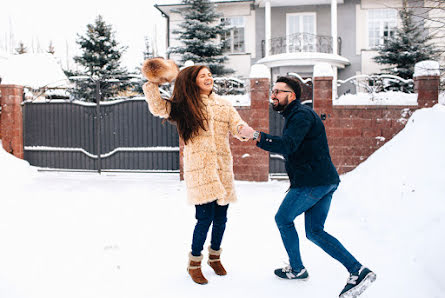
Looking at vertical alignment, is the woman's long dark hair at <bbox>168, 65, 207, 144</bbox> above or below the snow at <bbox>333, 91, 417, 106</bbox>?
below

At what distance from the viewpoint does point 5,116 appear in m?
9.12

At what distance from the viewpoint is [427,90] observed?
7.40 m

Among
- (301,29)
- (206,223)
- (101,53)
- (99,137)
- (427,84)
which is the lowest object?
(206,223)

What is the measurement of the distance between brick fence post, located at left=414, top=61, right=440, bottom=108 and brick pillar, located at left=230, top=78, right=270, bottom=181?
3044 mm

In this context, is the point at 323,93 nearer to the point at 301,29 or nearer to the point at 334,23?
the point at 334,23

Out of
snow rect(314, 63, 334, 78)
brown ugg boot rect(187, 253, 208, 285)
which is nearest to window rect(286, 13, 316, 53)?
snow rect(314, 63, 334, 78)

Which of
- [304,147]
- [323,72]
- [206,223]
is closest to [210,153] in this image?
[206,223]

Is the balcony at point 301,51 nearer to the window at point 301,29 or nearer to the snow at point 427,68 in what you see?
the window at point 301,29

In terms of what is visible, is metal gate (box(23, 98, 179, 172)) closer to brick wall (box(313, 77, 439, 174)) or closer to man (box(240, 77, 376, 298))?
brick wall (box(313, 77, 439, 174))

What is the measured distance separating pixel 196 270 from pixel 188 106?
4.79 feet

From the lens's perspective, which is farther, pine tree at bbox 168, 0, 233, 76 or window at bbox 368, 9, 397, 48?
window at bbox 368, 9, 397, 48

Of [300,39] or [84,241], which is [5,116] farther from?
[300,39]

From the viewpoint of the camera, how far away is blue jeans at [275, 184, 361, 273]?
289 centimetres

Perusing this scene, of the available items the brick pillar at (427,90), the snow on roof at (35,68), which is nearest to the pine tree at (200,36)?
the snow on roof at (35,68)
